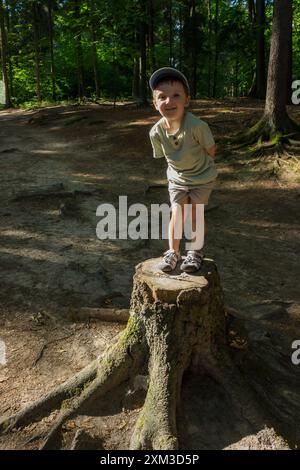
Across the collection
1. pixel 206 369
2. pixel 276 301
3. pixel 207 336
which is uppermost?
pixel 207 336

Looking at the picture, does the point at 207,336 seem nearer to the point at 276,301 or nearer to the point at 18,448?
the point at 18,448

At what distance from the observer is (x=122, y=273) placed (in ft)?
20.9

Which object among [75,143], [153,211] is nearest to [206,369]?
[153,211]

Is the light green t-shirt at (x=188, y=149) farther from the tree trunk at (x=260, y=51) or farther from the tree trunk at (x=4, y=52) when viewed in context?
the tree trunk at (x=4, y=52)

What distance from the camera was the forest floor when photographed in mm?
3309

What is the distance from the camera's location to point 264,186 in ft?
33.7

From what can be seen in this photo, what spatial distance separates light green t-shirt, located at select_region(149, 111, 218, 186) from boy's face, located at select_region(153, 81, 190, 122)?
0.54 ft

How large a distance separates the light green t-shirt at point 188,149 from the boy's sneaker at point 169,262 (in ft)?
2.21

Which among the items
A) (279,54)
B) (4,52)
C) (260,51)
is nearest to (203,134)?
(279,54)

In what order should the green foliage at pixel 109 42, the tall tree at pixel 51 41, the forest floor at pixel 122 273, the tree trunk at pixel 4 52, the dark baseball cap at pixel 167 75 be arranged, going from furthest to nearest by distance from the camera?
1. the tall tree at pixel 51 41
2. the tree trunk at pixel 4 52
3. the green foliage at pixel 109 42
4. the dark baseball cap at pixel 167 75
5. the forest floor at pixel 122 273

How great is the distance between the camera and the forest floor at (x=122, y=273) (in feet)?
10.9

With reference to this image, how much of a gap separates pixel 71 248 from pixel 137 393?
161 inches

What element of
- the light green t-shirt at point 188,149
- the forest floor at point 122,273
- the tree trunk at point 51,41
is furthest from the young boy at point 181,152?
the tree trunk at point 51,41

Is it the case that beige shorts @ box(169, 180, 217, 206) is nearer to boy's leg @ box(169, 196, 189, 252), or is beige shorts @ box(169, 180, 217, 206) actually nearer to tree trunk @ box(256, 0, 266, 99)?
boy's leg @ box(169, 196, 189, 252)
